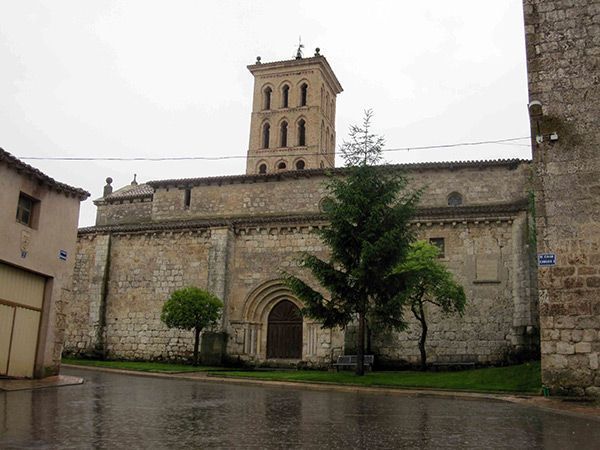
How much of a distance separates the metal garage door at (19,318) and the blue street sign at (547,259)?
13.1 m

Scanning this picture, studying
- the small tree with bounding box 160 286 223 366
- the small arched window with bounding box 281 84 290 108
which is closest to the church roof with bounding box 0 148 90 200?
the small tree with bounding box 160 286 223 366

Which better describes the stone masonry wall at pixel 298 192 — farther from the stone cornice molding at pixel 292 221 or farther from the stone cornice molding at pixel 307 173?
the stone cornice molding at pixel 292 221

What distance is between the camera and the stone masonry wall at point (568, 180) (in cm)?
1383

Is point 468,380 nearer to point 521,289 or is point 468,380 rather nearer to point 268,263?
point 521,289

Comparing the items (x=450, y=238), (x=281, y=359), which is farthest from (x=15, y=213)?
(x=450, y=238)

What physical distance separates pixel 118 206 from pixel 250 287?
11962 millimetres

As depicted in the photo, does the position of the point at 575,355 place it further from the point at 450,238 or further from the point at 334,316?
the point at 450,238

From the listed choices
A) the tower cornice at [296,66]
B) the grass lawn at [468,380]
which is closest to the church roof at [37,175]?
the grass lawn at [468,380]

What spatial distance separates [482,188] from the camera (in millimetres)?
30984

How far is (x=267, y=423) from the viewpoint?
9406 mm

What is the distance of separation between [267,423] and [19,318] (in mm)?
10016

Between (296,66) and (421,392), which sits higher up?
(296,66)

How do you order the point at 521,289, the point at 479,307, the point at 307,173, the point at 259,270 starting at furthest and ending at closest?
the point at 307,173
the point at 259,270
the point at 479,307
the point at 521,289

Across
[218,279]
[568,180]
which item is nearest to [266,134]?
[218,279]
